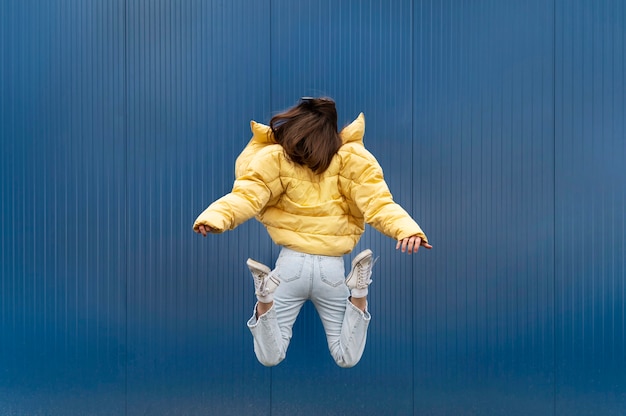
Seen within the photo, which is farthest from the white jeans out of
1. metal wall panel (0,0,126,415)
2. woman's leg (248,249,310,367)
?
metal wall panel (0,0,126,415)

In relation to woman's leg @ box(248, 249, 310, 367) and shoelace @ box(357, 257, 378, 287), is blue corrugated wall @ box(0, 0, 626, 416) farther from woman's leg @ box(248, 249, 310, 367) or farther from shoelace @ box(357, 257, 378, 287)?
shoelace @ box(357, 257, 378, 287)

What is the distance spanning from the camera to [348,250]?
3.45 m

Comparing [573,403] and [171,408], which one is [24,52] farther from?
[573,403]

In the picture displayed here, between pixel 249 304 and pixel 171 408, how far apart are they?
751mm

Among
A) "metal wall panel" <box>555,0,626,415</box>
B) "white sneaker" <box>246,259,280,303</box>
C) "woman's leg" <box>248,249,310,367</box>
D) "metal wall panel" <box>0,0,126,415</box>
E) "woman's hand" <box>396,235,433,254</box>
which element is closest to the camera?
"woman's hand" <box>396,235,433,254</box>

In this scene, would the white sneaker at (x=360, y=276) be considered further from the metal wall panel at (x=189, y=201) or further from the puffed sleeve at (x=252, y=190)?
the metal wall panel at (x=189, y=201)

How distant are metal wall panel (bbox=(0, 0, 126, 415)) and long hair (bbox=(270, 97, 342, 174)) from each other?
1.32m

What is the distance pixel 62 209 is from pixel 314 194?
67.9 inches

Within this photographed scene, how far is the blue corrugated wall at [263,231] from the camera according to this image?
4184mm

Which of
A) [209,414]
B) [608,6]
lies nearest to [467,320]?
[209,414]

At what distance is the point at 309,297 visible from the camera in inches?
135

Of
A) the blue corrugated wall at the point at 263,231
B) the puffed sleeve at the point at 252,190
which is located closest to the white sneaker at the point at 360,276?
the puffed sleeve at the point at 252,190

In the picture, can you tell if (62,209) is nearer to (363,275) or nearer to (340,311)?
(340,311)

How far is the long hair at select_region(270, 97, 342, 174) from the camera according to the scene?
10.8 ft
